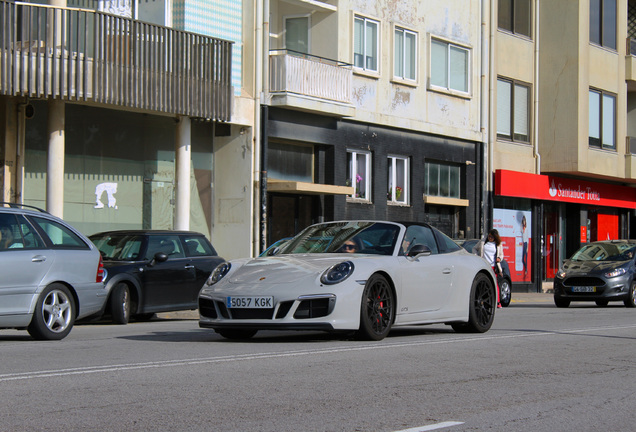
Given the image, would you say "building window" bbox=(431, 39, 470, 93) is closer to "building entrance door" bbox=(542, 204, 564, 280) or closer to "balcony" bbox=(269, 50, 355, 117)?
"balcony" bbox=(269, 50, 355, 117)

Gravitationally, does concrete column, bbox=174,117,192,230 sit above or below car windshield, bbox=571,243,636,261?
above

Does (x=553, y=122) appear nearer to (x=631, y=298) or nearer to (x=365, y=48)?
(x=365, y=48)

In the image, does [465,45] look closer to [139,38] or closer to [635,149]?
[635,149]

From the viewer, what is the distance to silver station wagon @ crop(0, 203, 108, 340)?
1141 centimetres

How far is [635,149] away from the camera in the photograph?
3938 cm

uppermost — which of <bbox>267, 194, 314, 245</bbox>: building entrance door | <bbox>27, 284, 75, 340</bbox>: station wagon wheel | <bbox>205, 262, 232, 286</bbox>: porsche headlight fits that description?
<bbox>267, 194, 314, 245</bbox>: building entrance door

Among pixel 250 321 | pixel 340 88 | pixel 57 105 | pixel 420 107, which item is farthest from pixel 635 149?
pixel 250 321

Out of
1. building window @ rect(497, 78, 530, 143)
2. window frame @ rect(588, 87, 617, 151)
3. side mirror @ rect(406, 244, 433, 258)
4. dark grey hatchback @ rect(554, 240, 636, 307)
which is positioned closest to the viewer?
side mirror @ rect(406, 244, 433, 258)

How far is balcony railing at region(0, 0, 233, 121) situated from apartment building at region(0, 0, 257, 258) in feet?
0.08

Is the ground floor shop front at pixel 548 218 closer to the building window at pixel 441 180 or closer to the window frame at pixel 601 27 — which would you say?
the building window at pixel 441 180

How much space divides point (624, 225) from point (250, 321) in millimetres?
33193

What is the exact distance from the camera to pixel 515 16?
34.8m

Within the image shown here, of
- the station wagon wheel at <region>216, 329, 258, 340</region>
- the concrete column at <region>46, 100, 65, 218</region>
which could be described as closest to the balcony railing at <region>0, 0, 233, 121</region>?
the concrete column at <region>46, 100, 65, 218</region>

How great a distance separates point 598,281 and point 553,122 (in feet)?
43.9
